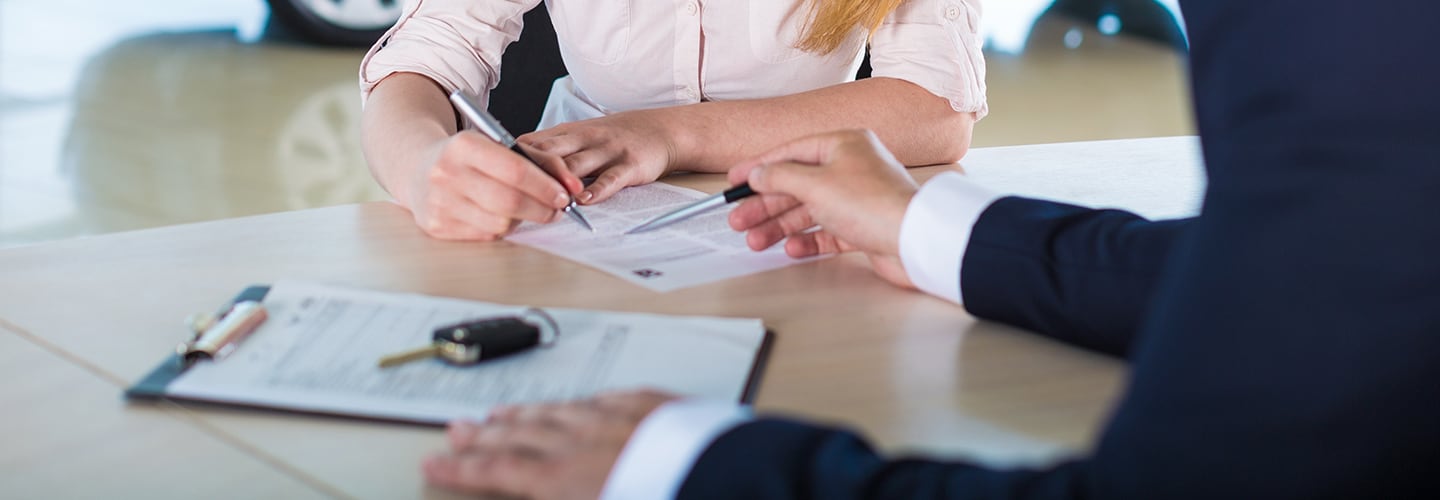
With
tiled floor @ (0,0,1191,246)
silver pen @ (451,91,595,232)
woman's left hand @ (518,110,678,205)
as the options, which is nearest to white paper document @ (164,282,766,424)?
silver pen @ (451,91,595,232)

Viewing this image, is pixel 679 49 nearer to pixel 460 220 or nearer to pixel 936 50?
pixel 936 50

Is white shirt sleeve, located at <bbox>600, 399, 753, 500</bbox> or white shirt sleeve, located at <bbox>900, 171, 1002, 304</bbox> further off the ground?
white shirt sleeve, located at <bbox>600, 399, 753, 500</bbox>

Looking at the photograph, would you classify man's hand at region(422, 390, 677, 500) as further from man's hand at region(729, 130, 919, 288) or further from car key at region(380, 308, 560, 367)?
man's hand at region(729, 130, 919, 288)

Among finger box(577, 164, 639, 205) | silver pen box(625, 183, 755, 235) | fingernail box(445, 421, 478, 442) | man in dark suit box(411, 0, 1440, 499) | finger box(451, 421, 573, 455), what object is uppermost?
man in dark suit box(411, 0, 1440, 499)

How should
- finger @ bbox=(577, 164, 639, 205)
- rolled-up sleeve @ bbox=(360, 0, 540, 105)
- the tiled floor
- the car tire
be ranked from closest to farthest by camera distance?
finger @ bbox=(577, 164, 639, 205)
rolled-up sleeve @ bbox=(360, 0, 540, 105)
the tiled floor
the car tire

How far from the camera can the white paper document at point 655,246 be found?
992mm

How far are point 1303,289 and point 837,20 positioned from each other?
1.02 meters

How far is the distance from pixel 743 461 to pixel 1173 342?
182 mm

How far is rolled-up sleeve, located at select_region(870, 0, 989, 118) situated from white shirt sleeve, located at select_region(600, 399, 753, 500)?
0.90m

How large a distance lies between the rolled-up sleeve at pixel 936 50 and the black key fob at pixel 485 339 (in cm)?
76

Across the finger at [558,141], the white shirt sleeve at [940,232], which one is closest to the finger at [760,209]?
the white shirt sleeve at [940,232]

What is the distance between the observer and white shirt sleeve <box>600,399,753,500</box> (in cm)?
58

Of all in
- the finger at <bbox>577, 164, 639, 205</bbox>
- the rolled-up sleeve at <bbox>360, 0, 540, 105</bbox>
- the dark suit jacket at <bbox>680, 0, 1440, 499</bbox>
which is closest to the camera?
the dark suit jacket at <bbox>680, 0, 1440, 499</bbox>

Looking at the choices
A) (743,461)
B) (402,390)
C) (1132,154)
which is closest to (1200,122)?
(743,461)
